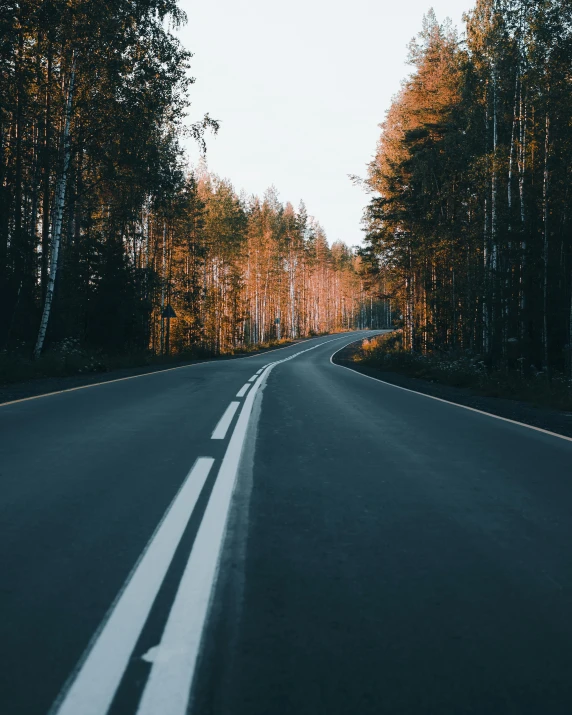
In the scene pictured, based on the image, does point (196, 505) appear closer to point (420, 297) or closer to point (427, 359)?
point (427, 359)

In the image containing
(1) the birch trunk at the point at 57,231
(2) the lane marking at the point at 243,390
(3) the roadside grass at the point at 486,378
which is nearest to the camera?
(2) the lane marking at the point at 243,390

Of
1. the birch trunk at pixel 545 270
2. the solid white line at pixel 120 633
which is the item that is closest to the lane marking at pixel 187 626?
the solid white line at pixel 120 633

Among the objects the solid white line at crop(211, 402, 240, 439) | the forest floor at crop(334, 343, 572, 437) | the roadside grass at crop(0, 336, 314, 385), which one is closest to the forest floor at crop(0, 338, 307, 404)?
the roadside grass at crop(0, 336, 314, 385)

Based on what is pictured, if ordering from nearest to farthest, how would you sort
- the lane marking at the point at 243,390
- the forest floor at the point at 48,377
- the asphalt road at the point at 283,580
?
the asphalt road at the point at 283,580 < the lane marking at the point at 243,390 < the forest floor at the point at 48,377

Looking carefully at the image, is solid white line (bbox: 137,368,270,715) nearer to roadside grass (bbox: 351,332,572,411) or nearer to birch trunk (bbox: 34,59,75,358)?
roadside grass (bbox: 351,332,572,411)

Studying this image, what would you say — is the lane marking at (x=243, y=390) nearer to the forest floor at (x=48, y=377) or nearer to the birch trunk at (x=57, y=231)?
the forest floor at (x=48, y=377)

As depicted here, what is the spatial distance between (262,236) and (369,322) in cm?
6203

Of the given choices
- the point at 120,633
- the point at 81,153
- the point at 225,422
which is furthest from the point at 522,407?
the point at 81,153

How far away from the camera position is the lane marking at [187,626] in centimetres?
203

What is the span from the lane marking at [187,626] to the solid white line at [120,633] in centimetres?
12

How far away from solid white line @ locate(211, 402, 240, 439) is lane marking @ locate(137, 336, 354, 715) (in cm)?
314

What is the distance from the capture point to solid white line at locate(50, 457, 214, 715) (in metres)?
2.00

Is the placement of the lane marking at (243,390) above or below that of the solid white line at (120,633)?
below

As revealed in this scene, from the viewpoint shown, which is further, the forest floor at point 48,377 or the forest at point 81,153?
the forest at point 81,153
